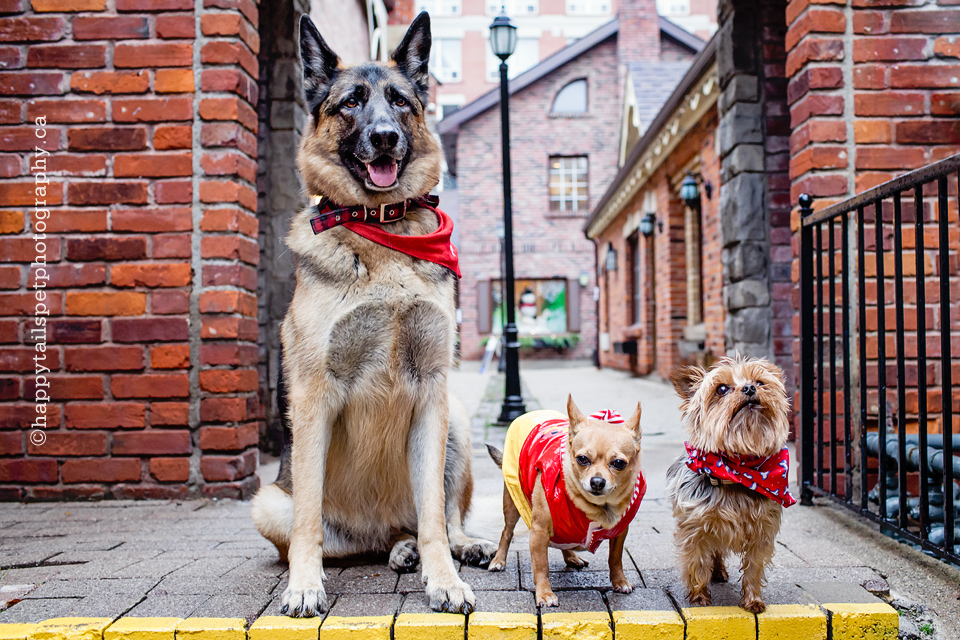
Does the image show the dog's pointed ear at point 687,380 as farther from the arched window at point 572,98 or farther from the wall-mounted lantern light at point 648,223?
the arched window at point 572,98

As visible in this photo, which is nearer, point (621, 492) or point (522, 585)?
point (621, 492)

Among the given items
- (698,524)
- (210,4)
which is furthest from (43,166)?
(698,524)

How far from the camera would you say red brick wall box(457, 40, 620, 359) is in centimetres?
2180

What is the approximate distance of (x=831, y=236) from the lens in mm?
3377

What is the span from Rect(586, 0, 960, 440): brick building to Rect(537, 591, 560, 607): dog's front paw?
2.29 meters

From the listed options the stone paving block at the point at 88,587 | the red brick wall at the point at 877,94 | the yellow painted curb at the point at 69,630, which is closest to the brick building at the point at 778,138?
the red brick wall at the point at 877,94

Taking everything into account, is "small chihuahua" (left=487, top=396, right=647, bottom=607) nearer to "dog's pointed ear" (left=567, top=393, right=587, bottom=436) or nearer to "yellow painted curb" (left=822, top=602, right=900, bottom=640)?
"dog's pointed ear" (left=567, top=393, right=587, bottom=436)

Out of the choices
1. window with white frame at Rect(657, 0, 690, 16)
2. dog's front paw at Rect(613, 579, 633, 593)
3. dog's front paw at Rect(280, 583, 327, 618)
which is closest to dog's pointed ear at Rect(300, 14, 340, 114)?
dog's front paw at Rect(280, 583, 327, 618)

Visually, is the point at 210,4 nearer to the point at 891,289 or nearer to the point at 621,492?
the point at 621,492

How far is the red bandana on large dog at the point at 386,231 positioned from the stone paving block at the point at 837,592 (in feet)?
5.55

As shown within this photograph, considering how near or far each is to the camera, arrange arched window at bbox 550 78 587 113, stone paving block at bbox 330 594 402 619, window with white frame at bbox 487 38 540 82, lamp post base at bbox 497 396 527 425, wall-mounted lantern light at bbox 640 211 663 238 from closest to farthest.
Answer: stone paving block at bbox 330 594 402 619 < lamp post base at bbox 497 396 527 425 < wall-mounted lantern light at bbox 640 211 663 238 < arched window at bbox 550 78 587 113 < window with white frame at bbox 487 38 540 82

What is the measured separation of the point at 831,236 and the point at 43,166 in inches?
169

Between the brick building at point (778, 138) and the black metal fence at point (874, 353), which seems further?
the brick building at point (778, 138)

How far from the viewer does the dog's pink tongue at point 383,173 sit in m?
2.51
